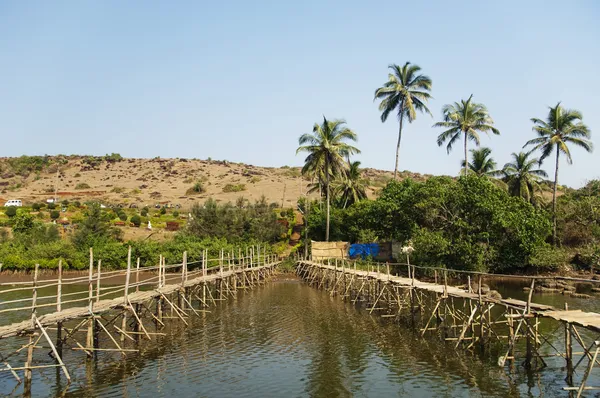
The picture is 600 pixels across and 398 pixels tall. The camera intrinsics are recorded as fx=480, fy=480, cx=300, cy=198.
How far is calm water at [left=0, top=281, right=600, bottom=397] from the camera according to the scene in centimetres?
1301

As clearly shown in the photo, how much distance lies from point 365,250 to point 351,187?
1268 cm

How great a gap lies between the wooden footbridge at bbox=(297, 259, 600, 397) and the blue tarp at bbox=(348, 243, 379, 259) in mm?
10455

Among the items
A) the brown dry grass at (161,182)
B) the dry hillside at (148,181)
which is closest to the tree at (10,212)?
the brown dry grass at (161,182)

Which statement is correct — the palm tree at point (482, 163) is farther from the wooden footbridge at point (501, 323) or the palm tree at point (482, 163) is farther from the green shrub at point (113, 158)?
the green shrub at point (113, 158)

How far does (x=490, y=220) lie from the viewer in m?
34.9

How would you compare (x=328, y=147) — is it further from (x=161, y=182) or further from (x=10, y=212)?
(x=161, y=182)

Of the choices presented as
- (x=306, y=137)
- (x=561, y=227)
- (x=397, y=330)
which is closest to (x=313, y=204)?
(x=306, y=137)

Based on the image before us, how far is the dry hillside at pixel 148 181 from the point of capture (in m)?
85.1

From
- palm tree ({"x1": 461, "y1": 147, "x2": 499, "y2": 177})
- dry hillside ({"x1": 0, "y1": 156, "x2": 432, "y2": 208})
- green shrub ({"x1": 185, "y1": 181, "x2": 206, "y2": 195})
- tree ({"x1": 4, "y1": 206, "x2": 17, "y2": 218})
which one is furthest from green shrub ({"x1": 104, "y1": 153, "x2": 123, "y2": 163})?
palm tree ({"x1": 461, "y1": 147, "x2": 499, "y2": 177})

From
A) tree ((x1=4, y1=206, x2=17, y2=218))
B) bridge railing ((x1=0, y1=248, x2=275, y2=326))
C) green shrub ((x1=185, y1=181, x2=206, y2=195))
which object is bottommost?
bridge railing ((x1=0, y1=248, x2=275, y2=326))

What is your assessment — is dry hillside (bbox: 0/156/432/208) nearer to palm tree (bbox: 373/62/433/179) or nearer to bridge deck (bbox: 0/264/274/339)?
palm tree (bbox: 373/62/433/179)

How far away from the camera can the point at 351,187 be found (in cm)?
5553

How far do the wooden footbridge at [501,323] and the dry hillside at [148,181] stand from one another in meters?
51.9

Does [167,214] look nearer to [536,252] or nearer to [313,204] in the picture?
[313,204]
